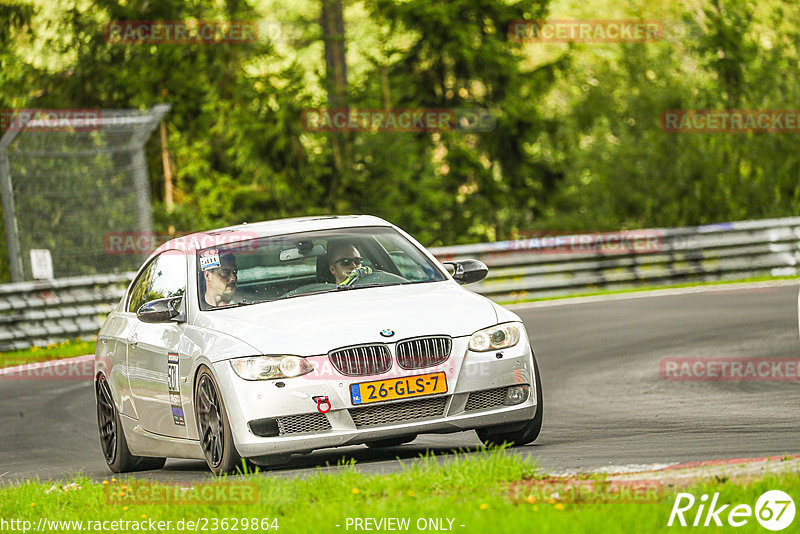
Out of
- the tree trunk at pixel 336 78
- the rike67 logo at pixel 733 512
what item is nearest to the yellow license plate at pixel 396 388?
the rike67 logo at pixel 733 512

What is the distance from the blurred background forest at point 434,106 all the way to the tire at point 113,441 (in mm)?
16587

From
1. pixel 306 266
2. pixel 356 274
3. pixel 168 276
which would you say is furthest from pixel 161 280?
pixel 356 274

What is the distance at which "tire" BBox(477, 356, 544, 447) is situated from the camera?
807 cm

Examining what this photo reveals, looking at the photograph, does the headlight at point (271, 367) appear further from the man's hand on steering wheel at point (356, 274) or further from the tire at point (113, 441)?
the tire at point (113, 441)

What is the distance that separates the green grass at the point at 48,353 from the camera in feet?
54.4

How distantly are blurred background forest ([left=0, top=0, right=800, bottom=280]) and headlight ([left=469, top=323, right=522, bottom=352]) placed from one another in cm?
1732

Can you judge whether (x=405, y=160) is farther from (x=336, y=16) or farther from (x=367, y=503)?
(x=367, y=503)

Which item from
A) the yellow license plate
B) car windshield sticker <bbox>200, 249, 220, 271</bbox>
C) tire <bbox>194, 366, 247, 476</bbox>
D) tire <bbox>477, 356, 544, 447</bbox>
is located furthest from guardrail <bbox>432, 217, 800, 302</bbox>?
the yellow license plate

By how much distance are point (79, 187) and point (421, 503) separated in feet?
49.0

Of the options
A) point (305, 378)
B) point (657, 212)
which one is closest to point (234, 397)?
point (305, 378)

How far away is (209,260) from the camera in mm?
8672

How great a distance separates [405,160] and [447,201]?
1.59 meters

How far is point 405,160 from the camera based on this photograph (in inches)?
1129

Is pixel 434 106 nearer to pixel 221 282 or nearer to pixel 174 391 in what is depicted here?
pixel 221 282
